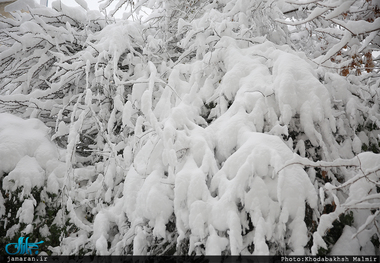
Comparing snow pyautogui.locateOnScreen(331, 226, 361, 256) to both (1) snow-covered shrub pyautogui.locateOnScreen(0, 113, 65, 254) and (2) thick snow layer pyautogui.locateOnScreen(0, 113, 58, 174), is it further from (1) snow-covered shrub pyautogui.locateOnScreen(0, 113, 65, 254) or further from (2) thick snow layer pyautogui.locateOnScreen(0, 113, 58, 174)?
(2) thick snow layer pyautogui.locateOnScreen(0, 113, 58, 174)

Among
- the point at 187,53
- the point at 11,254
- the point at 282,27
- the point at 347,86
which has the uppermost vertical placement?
the point at 282,27

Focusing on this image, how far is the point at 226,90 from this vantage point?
6.24 ft

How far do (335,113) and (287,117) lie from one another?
0.46 meters

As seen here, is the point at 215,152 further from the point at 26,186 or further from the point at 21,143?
the point at 21,143

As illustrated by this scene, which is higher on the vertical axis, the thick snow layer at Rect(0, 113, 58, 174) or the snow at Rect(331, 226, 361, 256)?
the thick snow layer at Rect(0, 113, 58, 174)

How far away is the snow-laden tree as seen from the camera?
4.09 feet

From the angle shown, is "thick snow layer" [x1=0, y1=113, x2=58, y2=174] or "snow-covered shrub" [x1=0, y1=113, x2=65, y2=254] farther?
"thick snow layer" [x1=0, y1=113, x2=58, y2=174]

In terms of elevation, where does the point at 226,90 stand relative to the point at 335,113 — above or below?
above

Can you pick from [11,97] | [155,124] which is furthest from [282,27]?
[11,97]

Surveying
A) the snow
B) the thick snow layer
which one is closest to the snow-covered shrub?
the thick snow layer

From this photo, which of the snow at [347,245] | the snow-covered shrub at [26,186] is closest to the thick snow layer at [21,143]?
the snow-covered shrub at [26,186]

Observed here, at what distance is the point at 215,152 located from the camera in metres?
1.67

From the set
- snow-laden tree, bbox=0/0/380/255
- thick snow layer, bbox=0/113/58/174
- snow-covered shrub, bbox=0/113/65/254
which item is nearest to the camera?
snow-laden tree, bbox=0/0/380/255

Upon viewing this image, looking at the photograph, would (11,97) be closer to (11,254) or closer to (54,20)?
(54,20)
